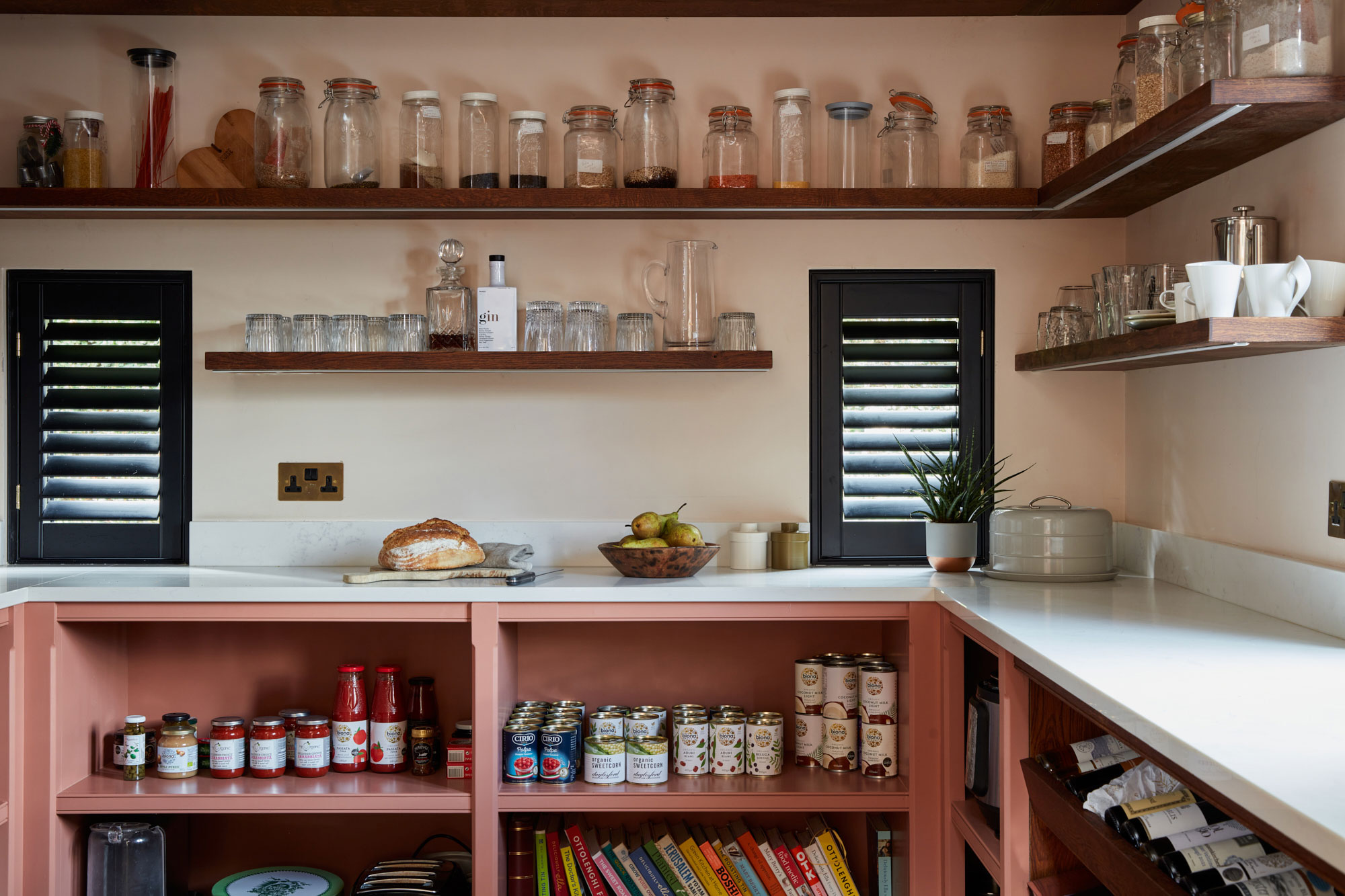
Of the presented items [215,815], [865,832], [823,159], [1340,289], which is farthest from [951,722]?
[215,815]

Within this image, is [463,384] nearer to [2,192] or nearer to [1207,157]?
[2,192]

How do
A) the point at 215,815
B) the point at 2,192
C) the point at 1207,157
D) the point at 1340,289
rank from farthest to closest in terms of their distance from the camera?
the point at 215,815
the point at 2,192
the point at 1207,157
the point at 1340,289

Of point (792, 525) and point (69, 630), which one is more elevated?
point (792, 525)

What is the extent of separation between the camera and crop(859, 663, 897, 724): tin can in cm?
240

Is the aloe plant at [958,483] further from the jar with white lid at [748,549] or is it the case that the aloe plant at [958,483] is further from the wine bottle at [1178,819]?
the wine bottle at [1178,819]

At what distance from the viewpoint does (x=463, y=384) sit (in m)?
2.83

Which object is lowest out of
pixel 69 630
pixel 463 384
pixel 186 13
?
pixel 69 630

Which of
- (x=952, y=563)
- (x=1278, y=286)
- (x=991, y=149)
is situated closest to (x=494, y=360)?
(x=952, y=563)

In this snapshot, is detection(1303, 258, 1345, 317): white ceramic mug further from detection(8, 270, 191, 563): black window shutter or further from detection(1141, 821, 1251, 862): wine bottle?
detection(8, 270, 191, 563): black window shutter

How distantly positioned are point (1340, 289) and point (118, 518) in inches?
112

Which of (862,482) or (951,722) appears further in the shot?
(862,482)

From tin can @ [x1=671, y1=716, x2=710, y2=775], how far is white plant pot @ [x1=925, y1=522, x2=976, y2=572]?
→ 2.31 ft

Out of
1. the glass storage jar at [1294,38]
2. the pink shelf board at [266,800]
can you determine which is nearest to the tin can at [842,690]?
the pink shelf board at [266,800]

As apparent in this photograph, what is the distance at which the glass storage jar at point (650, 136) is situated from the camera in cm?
268
